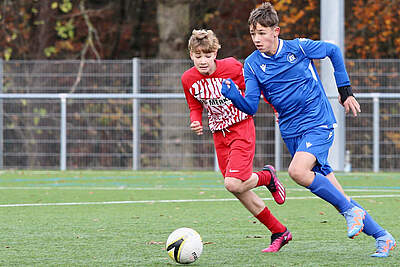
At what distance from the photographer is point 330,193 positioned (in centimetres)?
598

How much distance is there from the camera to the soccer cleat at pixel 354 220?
227 inches

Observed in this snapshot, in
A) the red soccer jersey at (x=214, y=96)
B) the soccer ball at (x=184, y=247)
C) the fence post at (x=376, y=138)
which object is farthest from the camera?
the fence post at (x=376, y=138)

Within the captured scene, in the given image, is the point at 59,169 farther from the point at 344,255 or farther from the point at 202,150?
the point at 344,255

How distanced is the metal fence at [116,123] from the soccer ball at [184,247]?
412 inches

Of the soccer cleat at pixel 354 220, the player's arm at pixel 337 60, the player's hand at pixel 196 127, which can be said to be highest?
the player's arm at pixel 337 60

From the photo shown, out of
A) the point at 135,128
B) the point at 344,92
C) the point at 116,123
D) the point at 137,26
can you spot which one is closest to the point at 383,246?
the point at 344,92

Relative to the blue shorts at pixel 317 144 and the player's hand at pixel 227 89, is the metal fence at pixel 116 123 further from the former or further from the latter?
the player's hand at pixel 227 89

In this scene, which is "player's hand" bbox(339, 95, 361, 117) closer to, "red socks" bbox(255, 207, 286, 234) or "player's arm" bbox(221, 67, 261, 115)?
"player's arm" bbox(221, 67, 261, 115)

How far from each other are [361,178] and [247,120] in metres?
7.65

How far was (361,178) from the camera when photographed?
14289 millimetres

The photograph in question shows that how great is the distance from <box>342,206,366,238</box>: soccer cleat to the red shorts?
3.46ft

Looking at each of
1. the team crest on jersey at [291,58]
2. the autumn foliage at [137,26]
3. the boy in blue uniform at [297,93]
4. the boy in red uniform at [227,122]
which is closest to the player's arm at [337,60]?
the boy in blue uniform at [297,93]

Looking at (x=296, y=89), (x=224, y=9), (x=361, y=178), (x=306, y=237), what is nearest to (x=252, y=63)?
(x=296, y=89)

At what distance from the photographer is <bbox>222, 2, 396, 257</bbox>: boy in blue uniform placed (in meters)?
6.16
